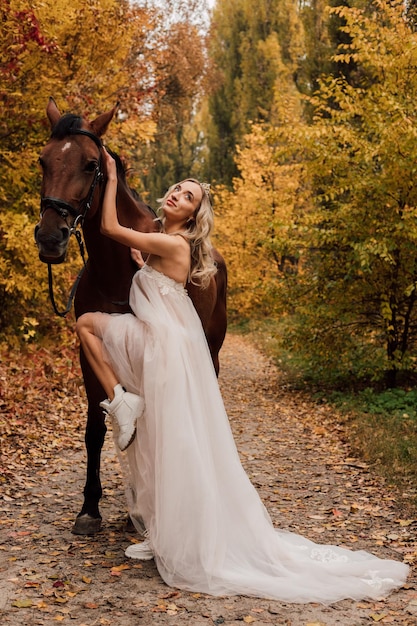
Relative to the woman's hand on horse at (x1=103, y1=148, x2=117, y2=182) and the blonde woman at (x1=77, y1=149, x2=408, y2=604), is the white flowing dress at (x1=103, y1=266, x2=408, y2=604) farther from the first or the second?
the woman's hand on horse at (x1=103, y1=148, x2=117, y2=182)

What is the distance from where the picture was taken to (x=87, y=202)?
3584 millimetres

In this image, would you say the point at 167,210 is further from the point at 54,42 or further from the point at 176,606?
the point at 54,42

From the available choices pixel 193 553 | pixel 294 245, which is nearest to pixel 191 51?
pixel 294 245

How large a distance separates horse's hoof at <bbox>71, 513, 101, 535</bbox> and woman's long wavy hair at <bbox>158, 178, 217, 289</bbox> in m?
1.70

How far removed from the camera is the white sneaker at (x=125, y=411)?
3578mm

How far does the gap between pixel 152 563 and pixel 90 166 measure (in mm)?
2281

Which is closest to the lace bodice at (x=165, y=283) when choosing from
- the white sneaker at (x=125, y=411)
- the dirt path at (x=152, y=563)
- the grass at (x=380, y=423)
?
the white sneaker at (x=125, y=411)

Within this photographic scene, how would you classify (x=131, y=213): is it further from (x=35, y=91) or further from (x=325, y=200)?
(x=325, y=200)

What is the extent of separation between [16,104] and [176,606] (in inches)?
251

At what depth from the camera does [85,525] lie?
4336 mm

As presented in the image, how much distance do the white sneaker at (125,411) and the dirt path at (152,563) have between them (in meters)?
0.78

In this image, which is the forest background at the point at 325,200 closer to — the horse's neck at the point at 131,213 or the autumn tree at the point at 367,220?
the autumn tree at the point at 367,220

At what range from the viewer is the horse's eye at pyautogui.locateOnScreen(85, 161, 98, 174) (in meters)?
3.56

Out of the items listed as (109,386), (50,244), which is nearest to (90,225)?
(50,244)
